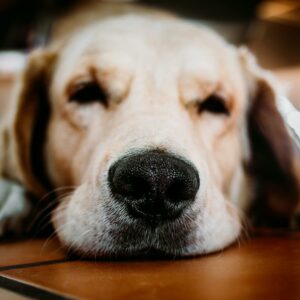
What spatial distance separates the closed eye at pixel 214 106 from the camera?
1500 millimetres

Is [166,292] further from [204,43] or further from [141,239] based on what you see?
[204,43]

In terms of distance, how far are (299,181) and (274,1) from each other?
3.12m

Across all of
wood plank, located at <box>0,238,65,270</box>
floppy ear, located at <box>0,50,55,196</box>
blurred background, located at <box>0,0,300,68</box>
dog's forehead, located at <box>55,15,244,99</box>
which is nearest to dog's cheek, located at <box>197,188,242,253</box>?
wood plank, located at <box>0,238,65,270</box>

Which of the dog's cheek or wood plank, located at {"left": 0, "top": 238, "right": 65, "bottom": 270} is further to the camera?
the dog's cheek

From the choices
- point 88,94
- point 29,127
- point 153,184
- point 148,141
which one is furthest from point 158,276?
point 29,127

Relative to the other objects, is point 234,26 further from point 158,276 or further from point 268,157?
point 158,276

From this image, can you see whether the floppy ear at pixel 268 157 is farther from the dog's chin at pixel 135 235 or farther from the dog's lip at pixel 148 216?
the dog's lip at pixel 148 216

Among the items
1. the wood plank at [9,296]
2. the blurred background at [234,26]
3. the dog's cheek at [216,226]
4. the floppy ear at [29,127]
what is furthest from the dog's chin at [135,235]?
the blurred background at [234,26]

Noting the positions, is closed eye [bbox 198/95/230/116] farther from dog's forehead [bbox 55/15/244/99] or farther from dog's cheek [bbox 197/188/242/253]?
dog's cheek [bbox 197/188/242/253]

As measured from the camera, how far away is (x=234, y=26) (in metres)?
3.68

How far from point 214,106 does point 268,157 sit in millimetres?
399

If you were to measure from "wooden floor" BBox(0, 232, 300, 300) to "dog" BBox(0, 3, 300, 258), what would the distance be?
91mm

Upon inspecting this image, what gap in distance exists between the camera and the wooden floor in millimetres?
666

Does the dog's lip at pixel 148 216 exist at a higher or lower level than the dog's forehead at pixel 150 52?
lower
